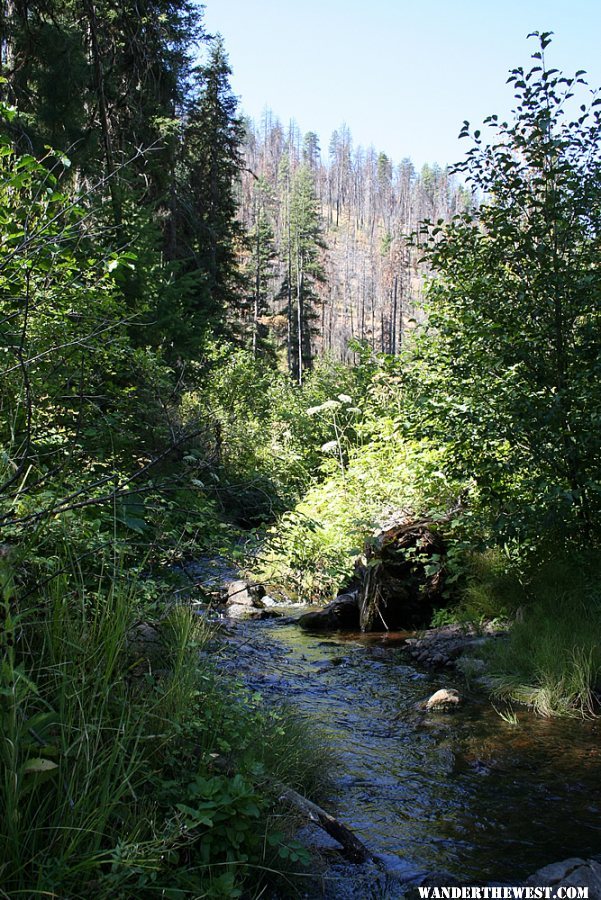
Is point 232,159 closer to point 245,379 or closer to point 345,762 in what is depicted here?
point 245,379

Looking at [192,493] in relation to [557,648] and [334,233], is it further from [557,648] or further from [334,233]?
[334,233]

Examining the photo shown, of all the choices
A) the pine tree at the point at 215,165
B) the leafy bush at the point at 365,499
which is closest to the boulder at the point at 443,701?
the leafy bush at the point at 365,499

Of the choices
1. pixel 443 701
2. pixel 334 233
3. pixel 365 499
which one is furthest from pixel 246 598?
pixel 334 233

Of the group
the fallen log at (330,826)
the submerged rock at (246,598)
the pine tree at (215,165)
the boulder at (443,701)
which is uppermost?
the pine tree at (215,165)

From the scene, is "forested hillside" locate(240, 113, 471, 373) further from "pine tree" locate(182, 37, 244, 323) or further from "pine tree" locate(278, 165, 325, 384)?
"pine tree" locate(182, 37, 244, 323)

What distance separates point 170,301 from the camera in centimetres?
1241

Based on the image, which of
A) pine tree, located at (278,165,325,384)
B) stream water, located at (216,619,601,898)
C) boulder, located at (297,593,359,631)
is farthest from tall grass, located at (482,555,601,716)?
pine tree, located at (278,165,325,384)

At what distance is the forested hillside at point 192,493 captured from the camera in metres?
2.03

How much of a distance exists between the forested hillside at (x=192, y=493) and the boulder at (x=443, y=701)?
484mm

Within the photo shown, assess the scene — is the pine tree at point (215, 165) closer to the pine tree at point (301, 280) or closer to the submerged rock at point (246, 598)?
the submerged rock at point (246, 598)

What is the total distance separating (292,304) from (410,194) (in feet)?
220

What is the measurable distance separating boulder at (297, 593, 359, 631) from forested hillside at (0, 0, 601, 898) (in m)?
0.55

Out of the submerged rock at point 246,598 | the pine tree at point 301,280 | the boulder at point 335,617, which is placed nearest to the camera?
the boulder at point 335,617

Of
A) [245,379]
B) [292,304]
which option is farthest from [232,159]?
[292,304]
